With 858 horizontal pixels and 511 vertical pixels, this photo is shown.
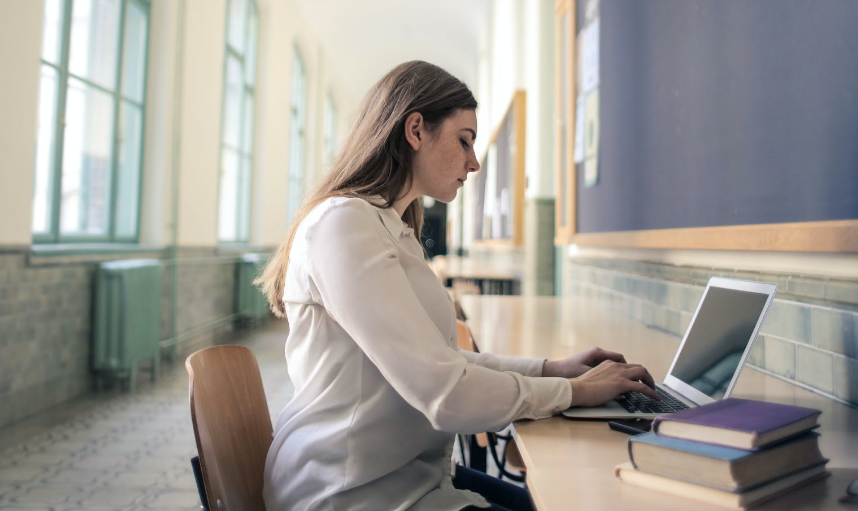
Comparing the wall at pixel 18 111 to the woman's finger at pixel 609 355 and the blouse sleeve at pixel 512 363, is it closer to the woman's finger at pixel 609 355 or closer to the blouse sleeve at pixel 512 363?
the blouse sleeve at pixel 512 363

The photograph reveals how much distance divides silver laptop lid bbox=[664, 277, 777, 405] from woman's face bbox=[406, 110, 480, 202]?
0.57m

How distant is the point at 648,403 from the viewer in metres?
1.10

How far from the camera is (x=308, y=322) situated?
3.55 feet

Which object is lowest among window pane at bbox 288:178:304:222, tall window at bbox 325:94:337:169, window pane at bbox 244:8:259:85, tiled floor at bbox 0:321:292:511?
tiled floor at bbox 0:321:292:511

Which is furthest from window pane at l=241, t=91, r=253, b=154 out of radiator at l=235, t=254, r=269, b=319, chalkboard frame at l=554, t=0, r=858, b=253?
chalkboard frame at l=554, t=0, r=858, b=253

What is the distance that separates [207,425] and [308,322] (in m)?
0.24

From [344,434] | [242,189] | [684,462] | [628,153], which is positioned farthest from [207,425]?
[242,189]

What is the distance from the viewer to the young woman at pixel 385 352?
96 centimetres

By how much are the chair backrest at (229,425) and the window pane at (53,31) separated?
345 cm

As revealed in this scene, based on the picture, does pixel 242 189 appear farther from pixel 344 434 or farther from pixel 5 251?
pixel 344 434

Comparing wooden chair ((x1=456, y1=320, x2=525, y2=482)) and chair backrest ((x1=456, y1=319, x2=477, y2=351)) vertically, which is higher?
chair backrest ((x1=456, y1=319, x2=477, y2=351))

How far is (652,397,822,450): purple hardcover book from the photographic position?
67 cm

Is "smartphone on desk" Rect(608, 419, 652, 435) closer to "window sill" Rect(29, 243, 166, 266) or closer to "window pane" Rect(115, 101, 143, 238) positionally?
"window sill" Rect(29, 243, 166, 266)

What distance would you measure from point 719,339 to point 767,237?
39 cm
